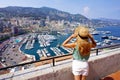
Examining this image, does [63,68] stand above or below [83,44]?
below

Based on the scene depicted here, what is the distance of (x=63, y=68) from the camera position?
12.3 ft

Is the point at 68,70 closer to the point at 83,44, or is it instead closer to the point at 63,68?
the point at 63,68

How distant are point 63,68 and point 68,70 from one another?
5.7 inches

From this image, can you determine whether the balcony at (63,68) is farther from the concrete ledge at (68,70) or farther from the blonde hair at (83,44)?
the blonde hair at (83,44)

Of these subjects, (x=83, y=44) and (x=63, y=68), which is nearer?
(x=83, y=44)

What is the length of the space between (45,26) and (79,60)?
13056 cm

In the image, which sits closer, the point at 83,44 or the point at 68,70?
the point at 83,44

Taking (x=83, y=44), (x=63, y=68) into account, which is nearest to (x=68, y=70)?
(x=63, y=68)

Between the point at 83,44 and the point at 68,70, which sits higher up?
the point at 83,44

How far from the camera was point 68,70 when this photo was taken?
384 centimetres

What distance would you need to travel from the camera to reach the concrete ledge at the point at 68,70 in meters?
3.24

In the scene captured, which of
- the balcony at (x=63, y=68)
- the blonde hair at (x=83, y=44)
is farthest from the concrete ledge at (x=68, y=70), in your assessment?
the blonde hair at (x=83, y=44)

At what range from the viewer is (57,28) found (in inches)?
5340

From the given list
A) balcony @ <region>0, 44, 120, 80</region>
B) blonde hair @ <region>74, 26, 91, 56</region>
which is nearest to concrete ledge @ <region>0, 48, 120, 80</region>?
balcony @ <region>0, 44, 120, 80</region>
